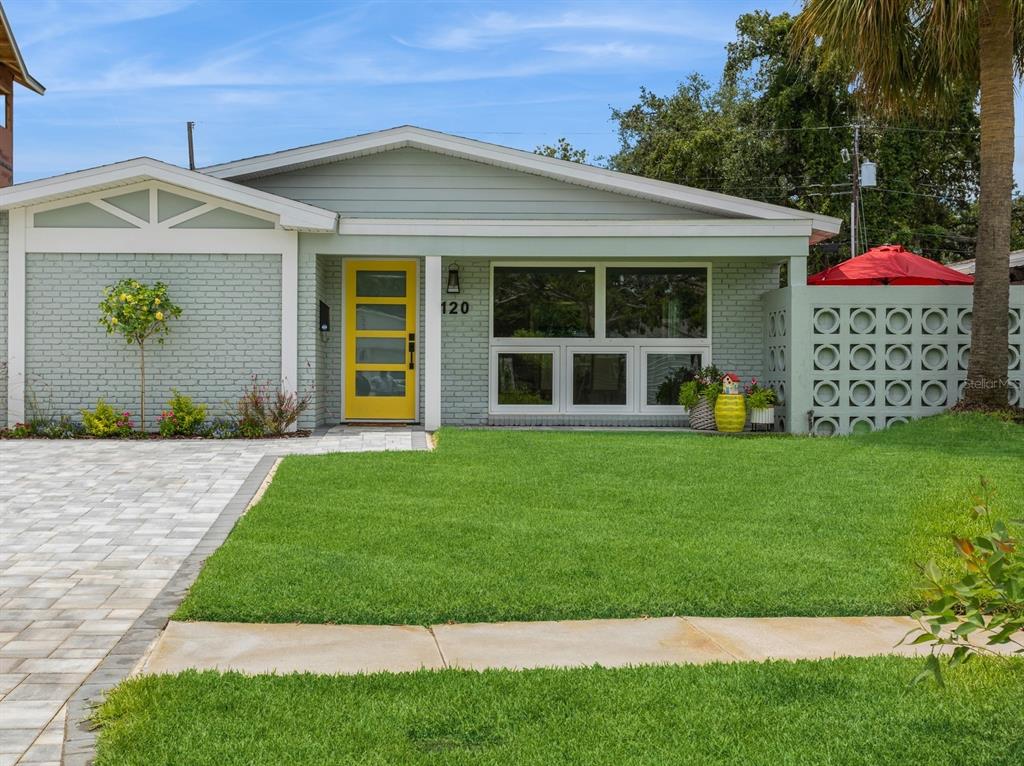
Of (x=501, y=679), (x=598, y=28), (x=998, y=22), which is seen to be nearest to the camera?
(x=501, y=679)

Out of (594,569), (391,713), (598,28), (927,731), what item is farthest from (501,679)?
(598,28)

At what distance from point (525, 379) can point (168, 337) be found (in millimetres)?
4877

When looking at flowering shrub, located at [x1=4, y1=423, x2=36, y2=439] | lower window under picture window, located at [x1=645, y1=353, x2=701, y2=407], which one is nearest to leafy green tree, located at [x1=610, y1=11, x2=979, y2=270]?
lower window under picture window, located at [x1=645, y1=353, x2=701, y2=407]

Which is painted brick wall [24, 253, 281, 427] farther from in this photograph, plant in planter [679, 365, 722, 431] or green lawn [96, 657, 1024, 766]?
green lawn [96, 657, 1024, 766]

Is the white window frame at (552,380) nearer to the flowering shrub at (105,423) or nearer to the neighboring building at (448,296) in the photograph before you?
the neighboring building at (448,296)

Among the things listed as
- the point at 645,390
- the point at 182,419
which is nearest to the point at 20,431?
the point at 182,419

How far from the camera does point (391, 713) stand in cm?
341

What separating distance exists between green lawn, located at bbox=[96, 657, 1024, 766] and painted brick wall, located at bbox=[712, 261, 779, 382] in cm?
1089

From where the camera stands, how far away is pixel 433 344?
13.2 m

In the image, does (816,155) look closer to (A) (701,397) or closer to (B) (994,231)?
(B) (994,231)

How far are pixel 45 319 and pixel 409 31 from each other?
57.8 feet

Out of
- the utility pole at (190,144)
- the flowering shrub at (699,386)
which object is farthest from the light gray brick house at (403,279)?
the utility pole at (190,144)

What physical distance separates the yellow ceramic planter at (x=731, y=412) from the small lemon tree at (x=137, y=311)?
7.01 m

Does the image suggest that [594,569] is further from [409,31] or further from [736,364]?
[409,31]
